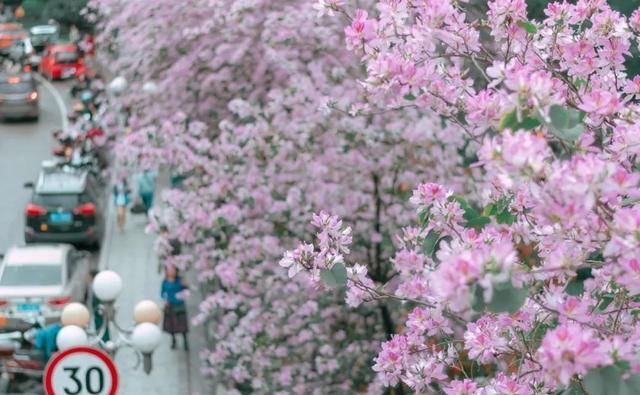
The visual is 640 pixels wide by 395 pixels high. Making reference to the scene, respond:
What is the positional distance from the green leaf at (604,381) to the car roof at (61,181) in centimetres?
1816

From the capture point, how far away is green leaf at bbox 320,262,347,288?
5.66m

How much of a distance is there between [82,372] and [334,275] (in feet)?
9.23

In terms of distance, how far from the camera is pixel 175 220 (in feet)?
49.5

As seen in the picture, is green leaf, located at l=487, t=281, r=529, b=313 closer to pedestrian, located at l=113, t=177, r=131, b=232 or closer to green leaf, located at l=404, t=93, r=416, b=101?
green leaf, located at l=404, t=93, r=416, b=101

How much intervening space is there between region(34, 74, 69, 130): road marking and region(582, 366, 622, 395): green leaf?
97.3 feet


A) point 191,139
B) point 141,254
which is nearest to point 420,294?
point 191,139

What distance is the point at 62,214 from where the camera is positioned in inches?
852

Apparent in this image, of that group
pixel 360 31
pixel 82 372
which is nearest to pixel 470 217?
pixel 360 31

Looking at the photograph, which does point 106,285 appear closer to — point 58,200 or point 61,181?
point 58,200

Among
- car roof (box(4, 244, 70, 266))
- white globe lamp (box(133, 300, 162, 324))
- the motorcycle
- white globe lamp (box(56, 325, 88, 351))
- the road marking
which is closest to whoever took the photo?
white globe lamp (box(56, 325, 88, 351))

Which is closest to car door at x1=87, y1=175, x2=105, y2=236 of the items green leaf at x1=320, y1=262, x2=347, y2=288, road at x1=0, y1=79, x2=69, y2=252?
road at x1=0, y1=79, x2=69, y2=252

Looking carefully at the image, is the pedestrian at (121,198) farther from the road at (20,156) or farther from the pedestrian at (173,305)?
the pedestrian at (173,305)

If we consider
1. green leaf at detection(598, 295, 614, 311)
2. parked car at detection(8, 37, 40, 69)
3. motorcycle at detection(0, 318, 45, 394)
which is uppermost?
green leaf at detection(598, 295, 614, 311)

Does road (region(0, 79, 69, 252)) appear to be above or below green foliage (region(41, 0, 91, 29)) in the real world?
above
